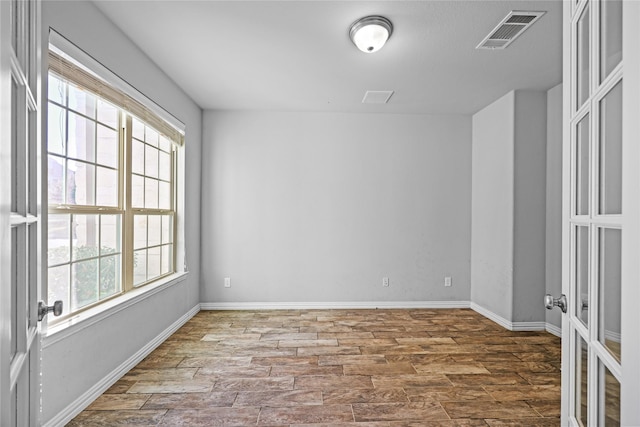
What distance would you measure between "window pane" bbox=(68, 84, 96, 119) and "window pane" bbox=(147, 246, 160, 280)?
1.43 m

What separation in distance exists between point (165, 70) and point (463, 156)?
3.71 meters

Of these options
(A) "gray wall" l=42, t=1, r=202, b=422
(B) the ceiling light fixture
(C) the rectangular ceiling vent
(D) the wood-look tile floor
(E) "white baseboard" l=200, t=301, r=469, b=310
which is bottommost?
(D) the wood-look tile floor

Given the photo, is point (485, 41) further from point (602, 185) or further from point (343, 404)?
point (343, 404)

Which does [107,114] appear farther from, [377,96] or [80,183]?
[377,96]

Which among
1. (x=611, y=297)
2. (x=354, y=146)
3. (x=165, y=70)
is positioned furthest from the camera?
(x=354, y=146)

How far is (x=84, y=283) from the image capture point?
8.52 ft

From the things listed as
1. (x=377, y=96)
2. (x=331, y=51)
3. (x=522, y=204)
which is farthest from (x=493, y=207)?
(x=331, y=51)

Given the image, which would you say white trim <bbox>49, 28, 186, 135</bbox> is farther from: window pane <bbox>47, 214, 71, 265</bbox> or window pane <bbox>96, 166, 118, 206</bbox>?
window pane <bbox>47, 214, 71, 265</bbox>

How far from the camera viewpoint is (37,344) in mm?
1133

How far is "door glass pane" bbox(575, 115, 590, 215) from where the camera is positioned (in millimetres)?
1093

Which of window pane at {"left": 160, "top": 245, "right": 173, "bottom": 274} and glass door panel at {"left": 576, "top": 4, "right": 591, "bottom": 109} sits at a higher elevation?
glass door panel at {"left": 576, "top": 4, "right": 591, "bottom": 109}

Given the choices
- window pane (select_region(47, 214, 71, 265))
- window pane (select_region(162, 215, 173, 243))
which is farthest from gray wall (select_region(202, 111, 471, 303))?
window pane (select_region(47, 214, 71, 265))

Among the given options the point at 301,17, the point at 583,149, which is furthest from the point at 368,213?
the point at 583,149

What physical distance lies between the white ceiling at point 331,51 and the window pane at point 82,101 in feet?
1.84
